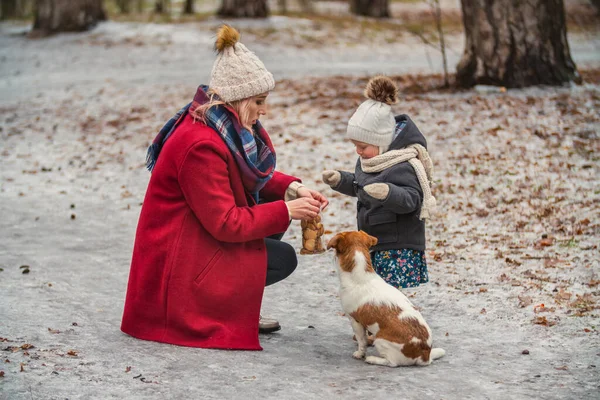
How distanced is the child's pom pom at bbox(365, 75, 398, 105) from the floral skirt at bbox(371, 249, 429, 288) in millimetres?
868

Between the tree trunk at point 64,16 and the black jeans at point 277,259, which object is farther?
the tree trunk at point 64,16

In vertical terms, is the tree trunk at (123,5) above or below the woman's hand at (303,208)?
below

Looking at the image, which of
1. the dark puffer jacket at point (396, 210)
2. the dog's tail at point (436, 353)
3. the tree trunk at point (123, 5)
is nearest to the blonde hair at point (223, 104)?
the dark puffer jacket at point (396, 210)

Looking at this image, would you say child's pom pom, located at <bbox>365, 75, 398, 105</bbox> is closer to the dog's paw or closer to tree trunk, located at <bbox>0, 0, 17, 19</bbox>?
the dog's paw

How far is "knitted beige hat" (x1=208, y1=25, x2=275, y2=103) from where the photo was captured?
448 cm

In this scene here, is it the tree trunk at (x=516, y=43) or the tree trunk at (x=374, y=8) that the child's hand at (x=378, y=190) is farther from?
the tree trunk at (x=374, y=8)

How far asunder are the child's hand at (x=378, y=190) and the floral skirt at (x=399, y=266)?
0.43 m

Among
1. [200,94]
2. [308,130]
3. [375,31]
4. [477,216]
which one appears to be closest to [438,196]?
[477,216]

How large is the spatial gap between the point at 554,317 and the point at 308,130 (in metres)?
6.17

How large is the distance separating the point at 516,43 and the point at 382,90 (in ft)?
24.1

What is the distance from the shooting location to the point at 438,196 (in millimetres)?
8406

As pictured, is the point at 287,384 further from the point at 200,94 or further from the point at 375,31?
the point at 375,31

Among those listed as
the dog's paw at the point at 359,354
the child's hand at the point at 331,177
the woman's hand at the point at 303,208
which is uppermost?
the child's hand at the point at 331,177

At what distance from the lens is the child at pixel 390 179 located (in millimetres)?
4633
